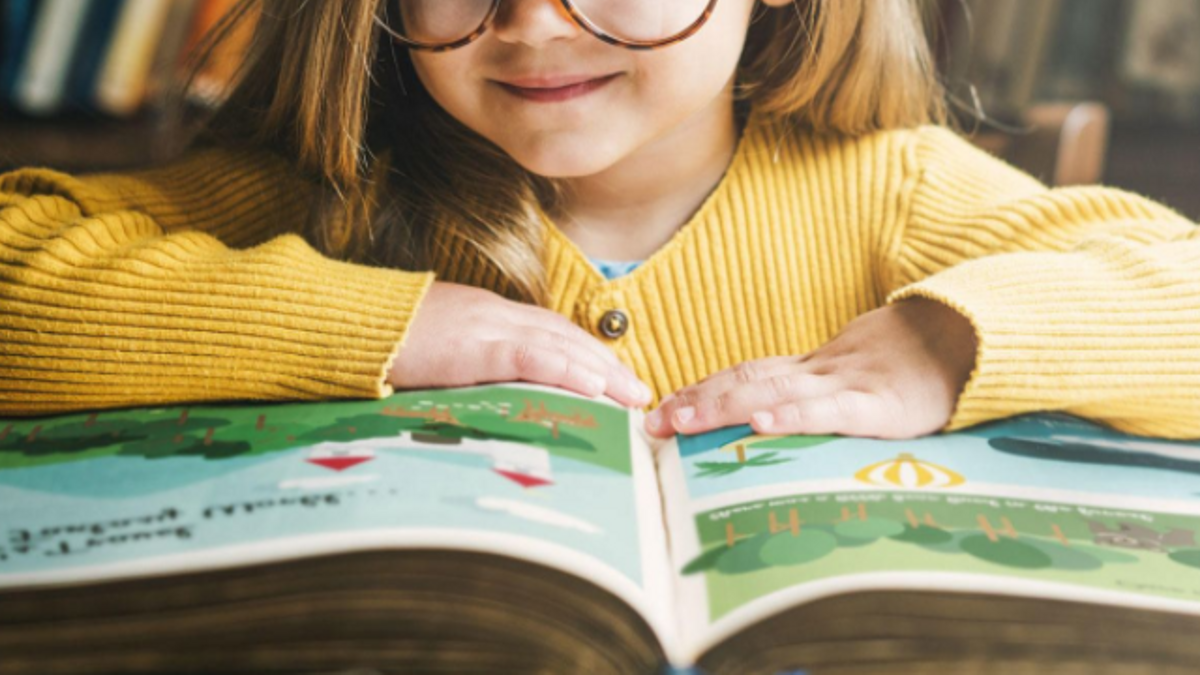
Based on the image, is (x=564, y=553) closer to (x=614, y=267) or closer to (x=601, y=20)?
(x=601, y=20)

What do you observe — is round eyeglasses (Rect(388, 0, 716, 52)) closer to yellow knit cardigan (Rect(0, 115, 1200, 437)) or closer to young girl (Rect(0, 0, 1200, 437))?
young girl (Rect(0, 0, 1200, 437))

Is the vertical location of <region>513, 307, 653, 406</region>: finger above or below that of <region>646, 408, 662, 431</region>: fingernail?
above

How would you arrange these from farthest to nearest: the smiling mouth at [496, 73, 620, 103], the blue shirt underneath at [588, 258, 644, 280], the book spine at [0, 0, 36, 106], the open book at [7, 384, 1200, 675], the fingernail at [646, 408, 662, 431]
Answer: the book spine at [0, 0, 36, 106], the blue shirt underneath at [588, 258, 644, 280], the smiling mouth at [496, 73, 620, 103], the fingernail at [646, 408, 662, 431], the open book at [7, 384, 1200, 675]

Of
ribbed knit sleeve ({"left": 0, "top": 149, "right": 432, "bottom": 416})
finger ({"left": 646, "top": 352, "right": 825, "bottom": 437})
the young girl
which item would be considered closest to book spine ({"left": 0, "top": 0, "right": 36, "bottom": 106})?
the young girl

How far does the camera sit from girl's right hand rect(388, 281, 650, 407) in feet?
2.03

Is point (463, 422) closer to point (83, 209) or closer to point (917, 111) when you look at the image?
point (83, 209)

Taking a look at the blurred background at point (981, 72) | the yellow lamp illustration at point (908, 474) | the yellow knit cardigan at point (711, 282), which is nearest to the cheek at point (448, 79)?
the yellow knit cardigan at point (711, 282)

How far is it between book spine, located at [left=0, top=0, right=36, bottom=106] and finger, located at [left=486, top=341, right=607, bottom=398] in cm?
115

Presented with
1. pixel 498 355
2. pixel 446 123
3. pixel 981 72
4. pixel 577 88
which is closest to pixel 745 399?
pixel 498 355

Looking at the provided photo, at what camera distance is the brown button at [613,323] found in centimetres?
79

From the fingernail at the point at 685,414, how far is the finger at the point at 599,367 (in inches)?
2.0

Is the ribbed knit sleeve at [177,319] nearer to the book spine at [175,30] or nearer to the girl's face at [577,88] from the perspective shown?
the girl's face at [577,88]

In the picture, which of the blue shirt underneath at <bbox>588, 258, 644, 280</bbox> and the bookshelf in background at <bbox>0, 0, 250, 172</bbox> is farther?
the bookshelf in background at <bbox>0, 0, 250, 172</bbox>

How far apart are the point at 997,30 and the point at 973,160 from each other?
74 centimetres
